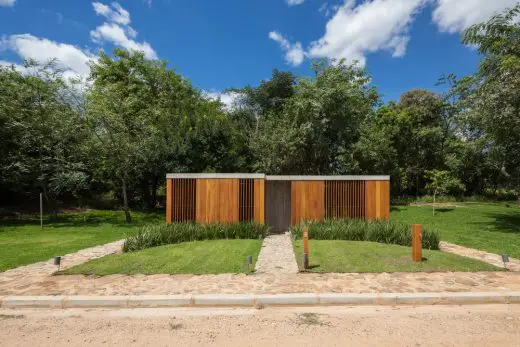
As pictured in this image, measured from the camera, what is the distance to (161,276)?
20.8ft

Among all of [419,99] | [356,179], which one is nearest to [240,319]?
[356,179]

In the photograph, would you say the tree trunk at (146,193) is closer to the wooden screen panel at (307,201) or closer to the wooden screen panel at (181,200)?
the wooden screen panel at (181,200)

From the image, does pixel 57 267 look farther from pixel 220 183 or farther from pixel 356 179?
pixel 356 179

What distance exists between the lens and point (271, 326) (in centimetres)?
431

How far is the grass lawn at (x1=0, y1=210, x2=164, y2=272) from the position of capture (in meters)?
8.30

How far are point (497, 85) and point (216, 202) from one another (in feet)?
39.8

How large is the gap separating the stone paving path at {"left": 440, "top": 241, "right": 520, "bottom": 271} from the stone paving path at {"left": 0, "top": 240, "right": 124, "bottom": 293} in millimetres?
9735

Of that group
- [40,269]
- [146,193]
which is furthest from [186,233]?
[146,193]

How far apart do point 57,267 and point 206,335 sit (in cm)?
500

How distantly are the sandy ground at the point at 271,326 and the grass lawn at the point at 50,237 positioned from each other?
3932 mm

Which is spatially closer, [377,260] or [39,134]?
[377,260]

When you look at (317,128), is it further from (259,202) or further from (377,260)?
(377,260)

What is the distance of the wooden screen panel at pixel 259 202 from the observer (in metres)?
11.7

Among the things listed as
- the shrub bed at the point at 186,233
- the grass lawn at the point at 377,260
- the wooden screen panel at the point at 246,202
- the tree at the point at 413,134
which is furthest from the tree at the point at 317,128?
the grass lawn at the point at 377,260
